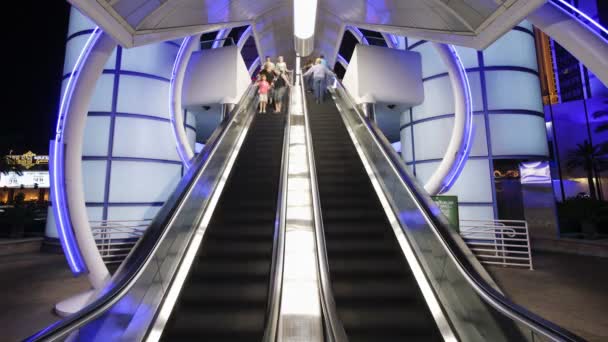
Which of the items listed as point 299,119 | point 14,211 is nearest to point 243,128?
point 299,119

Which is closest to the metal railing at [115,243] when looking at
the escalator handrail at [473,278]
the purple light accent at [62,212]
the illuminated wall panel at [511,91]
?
the purple light accent at [62,212]

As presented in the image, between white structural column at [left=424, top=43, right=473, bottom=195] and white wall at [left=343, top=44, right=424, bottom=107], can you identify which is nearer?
white structural column at [left=424, top=43, right=473, bottom=195]

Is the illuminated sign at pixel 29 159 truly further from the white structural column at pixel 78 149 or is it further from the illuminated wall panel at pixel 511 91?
the illuminated wall panel at pixel 511 91

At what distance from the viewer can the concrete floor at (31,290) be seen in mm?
4562

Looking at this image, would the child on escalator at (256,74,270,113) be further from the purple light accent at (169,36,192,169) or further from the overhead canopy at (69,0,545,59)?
the purple light accent at (169,36,192,169)

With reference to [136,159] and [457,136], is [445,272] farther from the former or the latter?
[136,159]

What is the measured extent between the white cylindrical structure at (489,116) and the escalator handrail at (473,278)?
6987mm

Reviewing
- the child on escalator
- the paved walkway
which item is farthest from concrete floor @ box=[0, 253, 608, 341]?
the child on escalator

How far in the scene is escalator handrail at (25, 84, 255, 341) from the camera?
1.87 m

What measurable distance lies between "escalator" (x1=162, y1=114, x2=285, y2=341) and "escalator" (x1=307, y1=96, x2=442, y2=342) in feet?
2.66

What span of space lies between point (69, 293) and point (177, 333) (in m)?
4.55

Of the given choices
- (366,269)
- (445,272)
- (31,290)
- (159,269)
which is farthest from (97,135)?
(445,272)

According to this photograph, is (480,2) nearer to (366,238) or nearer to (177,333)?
(366,238)

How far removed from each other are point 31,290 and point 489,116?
13.1 metres
